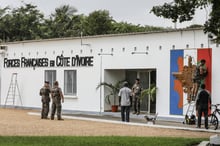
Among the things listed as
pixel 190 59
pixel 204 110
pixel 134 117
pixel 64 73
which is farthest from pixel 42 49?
pixel 204 110

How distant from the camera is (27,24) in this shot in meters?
52.0

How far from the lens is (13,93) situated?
113 feet

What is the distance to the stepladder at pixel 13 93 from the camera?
1355 inches

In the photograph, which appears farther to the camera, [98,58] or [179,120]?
[98,58]

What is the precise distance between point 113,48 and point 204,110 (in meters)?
8.84

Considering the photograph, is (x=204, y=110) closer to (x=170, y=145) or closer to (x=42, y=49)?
(x=170, y=145)

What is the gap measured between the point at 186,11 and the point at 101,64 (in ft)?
46.9

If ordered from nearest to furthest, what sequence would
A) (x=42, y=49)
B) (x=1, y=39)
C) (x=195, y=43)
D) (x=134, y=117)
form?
(x=195, y=43) < (x=134, y=117) < (x=42, y=49) < (x=1, y=39)

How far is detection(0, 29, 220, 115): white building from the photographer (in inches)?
1013

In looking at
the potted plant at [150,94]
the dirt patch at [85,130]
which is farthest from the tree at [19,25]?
the dirt patch at [85,130]

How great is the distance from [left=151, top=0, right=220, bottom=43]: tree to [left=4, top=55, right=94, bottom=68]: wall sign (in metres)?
14.3

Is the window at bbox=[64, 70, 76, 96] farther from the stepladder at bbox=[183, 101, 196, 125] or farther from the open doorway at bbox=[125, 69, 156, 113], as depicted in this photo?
the stepladder at bbox=[183, 101, 196, 125]

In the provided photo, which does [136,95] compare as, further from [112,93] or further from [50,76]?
[50,76]

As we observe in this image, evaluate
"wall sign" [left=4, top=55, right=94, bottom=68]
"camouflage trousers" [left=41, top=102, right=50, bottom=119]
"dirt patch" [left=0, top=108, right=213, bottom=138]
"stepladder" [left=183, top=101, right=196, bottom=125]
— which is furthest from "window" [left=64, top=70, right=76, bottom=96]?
"dirt patch" [left=0, top=108, right=213, bottom=138]
